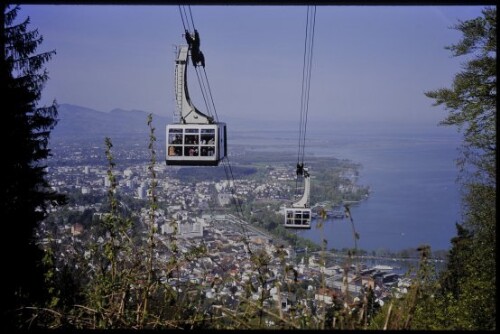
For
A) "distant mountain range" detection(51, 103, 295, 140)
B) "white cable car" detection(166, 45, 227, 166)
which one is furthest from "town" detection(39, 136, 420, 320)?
"distant mountain range" detection(51, 103, 295, 140)

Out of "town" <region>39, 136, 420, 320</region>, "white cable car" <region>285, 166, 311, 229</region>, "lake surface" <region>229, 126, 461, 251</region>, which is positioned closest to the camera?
"town" <region>39, 136, 420, 320</region>

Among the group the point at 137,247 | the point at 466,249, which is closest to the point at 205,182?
the point at 466,249

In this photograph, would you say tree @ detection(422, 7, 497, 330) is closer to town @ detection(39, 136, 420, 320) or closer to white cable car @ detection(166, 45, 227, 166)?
white cable car @ detection(166, 45, 227, 166)

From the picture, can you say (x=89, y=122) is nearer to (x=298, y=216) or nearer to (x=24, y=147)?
(x=24, y=147)

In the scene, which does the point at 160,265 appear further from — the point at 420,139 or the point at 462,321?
the point at 420,139

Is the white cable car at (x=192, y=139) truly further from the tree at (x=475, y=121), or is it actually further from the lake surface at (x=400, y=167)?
the tree at (x=475, y=121)
